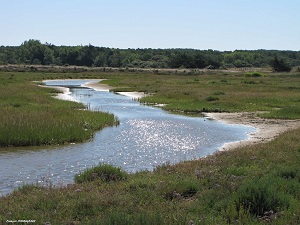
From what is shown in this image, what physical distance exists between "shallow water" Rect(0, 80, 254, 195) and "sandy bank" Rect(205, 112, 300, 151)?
90 cm

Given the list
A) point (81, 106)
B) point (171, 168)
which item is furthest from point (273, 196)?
point (81, 106)

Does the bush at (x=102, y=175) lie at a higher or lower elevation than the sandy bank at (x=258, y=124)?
higher

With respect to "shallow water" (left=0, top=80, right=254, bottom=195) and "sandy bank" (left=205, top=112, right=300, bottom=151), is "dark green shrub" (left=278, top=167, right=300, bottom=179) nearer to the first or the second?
"shallow water" (left=0, top=80, right=254, bottom=195)

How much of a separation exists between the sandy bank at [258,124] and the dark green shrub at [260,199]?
11431mm

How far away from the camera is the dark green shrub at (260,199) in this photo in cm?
928

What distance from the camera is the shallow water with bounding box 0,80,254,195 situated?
1531 cm

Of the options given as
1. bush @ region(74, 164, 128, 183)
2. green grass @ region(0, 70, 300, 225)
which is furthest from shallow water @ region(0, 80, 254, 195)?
green grass @ region(0, 70, 300, 225)

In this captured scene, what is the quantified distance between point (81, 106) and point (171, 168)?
23284 mm

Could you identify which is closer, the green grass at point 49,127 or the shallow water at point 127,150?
the shallow water at point 127,150

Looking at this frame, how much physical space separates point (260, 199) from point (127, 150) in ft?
37.6

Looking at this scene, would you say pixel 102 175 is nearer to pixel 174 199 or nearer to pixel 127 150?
pixel 174 199

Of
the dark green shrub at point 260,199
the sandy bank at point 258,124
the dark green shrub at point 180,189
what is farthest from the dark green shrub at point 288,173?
the sandy bank at point 258,124

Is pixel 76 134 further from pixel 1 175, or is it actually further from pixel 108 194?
pixel 108 194

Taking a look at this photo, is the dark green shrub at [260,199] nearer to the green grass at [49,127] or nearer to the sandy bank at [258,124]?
the sandy bank at [258,124]
